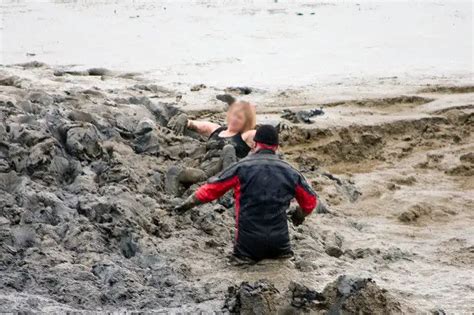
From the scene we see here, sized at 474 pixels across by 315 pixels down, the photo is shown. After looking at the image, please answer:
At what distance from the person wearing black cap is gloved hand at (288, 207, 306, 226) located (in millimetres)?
598

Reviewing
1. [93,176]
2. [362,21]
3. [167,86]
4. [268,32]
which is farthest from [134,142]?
[362,21]

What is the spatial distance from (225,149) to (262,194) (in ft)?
5.46

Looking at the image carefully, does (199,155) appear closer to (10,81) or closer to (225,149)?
(225,149)

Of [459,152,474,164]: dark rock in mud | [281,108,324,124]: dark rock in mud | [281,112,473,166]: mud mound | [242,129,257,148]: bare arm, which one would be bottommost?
[459,152,474,164]: dark rock in mud

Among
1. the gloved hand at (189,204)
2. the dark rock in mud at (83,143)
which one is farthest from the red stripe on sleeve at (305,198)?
the dark rock in mud at (83,143)

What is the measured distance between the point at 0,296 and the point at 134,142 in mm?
3360

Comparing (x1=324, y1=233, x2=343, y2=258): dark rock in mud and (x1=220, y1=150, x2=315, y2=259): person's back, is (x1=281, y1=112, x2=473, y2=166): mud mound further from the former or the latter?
(x1=220, y1=150, x2=315, y2=259): person's back

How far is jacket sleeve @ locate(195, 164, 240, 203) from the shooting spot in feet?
17.9

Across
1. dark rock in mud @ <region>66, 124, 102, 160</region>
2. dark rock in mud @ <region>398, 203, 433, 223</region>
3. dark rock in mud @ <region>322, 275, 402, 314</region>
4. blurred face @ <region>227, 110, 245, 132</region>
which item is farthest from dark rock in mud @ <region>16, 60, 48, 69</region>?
dark rock in mud @ <region>322, 275, 402, 314</region>

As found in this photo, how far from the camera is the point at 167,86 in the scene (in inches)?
476

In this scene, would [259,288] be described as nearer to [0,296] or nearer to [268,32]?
[0,296]

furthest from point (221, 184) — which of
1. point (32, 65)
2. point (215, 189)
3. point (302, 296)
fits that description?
point (32, 65)

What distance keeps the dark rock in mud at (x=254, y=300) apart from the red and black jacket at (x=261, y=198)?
0.88 metres

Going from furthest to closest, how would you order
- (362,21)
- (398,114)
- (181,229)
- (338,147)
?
1. (362,21)
2. (398,114)
3. (338,147)
4. (181,229)
